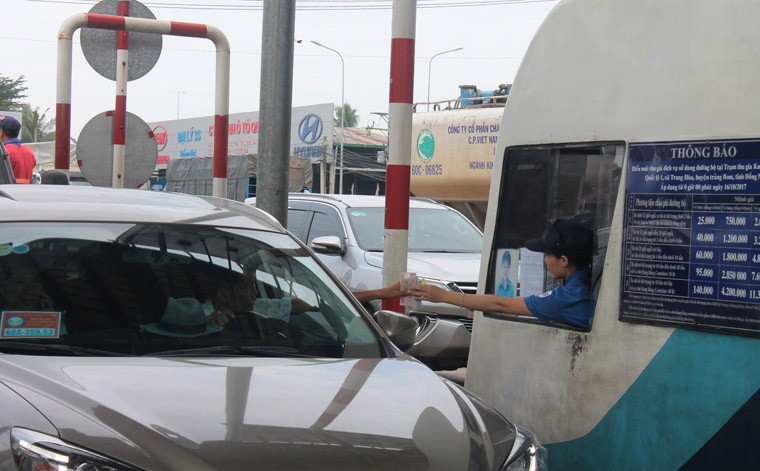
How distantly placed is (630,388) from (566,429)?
462mm

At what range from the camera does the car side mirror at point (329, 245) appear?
10180 millimetres

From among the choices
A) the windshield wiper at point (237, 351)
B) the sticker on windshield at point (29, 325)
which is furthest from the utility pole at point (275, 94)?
the sticker on windshield at point (29, 325)

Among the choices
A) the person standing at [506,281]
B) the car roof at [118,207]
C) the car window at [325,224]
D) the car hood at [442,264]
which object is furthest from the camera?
the car window at [325,224]

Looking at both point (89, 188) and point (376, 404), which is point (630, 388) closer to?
point (376, 404)

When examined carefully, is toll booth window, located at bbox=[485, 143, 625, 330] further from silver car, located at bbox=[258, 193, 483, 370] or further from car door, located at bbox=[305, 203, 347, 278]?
car door, located at bbox=[305, 203, 347, 278]

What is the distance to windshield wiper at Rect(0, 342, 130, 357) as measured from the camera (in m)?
3.51

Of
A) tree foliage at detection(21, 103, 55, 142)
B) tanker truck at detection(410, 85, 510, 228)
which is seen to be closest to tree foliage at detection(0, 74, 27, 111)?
tree foliage at detection(21, 103, 55, 142)

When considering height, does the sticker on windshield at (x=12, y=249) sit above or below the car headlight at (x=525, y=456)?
above

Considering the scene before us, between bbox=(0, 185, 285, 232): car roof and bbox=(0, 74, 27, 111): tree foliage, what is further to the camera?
bbox=(0, 74, 27, 111): tree foliage

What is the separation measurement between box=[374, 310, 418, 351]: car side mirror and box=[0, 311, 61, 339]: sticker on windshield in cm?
133

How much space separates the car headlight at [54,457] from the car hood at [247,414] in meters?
0.03

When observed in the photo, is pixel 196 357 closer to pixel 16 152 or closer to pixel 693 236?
pixel 693 236

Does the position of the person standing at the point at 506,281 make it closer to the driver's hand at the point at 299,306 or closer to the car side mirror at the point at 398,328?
the car side mirror at the point at 398,328

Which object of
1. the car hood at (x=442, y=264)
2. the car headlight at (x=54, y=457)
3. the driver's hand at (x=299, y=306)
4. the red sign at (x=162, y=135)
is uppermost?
the red sign at (x=162, y=135)
